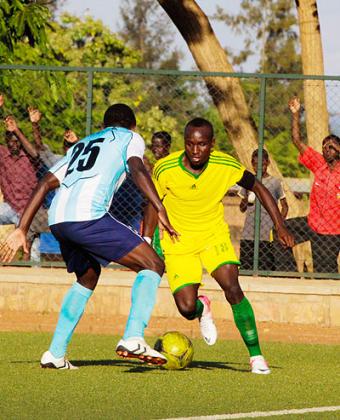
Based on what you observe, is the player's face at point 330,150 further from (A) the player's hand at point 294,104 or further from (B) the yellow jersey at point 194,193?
(B) the yellow jersey at point 194,193

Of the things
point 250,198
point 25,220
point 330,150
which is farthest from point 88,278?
point 250,198

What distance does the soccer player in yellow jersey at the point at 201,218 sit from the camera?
34.8 ft

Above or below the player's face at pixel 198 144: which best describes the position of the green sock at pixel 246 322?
below

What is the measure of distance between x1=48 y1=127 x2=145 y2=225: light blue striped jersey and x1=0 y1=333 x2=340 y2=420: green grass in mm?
1202

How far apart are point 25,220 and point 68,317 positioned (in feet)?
3.16

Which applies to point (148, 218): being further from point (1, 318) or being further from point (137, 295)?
point (1, 318)

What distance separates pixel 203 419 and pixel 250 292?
23.4 feet

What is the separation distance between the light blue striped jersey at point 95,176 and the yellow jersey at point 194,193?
0.73 m

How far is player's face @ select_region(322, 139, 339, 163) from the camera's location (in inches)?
588

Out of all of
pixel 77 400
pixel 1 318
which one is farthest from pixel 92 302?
pixel 77 400

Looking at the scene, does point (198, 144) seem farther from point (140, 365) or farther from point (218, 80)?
point (218, 80)

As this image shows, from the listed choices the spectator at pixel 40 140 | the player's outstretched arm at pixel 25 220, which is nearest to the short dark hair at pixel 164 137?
the spectator at pixel 40 140

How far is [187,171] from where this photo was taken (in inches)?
423

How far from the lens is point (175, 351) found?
35.3 feet
